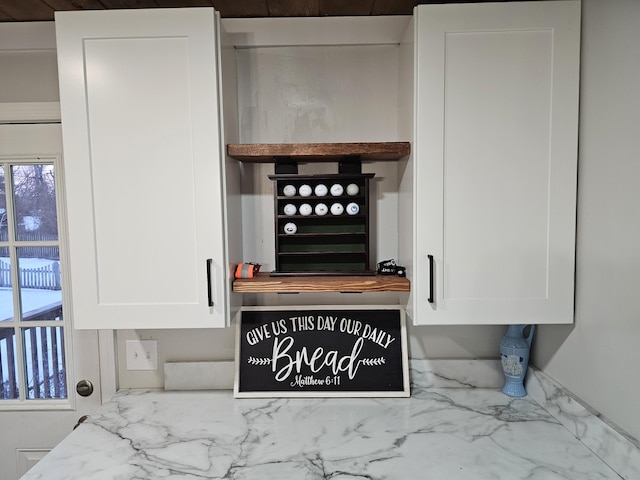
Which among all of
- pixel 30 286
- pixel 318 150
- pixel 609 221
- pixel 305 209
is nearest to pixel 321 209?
pixel 305 209

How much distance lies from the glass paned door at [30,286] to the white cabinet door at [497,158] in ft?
4.51

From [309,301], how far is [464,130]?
819 millimetres

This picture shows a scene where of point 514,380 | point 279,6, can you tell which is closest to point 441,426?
point 514,380

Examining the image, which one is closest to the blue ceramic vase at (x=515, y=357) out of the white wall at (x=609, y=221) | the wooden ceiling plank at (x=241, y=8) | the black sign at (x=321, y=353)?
the white wall at (x=609, y=221)

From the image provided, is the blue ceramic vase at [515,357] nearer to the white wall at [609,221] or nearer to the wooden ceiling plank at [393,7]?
the white wall at [609,221]

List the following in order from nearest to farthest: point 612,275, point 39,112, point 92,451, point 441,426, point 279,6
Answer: point 612,275 → point 92,451 → point 441,426 → point 279,6 → point 39,112

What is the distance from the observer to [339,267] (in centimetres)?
151

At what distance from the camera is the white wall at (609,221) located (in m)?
1.01

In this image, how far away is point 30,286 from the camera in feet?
5.35

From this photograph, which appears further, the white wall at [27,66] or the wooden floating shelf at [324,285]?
the white wall at [27,66]

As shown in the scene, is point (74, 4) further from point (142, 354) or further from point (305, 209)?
point (142, 354)

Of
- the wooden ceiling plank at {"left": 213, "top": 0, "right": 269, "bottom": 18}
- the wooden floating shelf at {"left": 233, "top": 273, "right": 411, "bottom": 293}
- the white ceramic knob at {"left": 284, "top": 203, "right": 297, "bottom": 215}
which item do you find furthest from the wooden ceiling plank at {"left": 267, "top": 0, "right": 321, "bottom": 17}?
the wooden floating shelf at {"left": 233, "top": 273, "right": 411, "bottom": 293}

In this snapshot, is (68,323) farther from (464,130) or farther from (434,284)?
(464,130)

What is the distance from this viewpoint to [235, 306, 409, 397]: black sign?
151 centimetres
